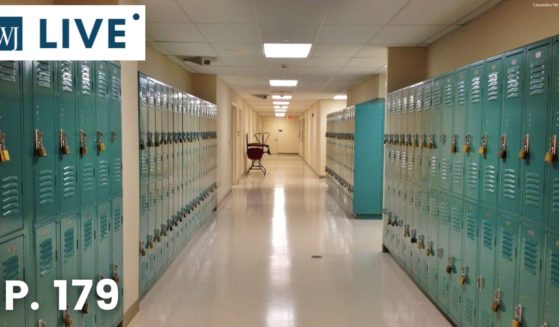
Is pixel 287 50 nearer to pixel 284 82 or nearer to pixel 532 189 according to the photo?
pixel 284 82

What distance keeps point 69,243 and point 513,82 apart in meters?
2.65

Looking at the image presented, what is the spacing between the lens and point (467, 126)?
3.23 m

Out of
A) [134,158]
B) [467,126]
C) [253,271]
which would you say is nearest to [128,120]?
[134,158]

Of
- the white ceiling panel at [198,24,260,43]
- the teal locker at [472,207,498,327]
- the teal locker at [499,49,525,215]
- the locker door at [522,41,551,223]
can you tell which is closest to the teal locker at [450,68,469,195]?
the teal locker at [472,207,498,327]

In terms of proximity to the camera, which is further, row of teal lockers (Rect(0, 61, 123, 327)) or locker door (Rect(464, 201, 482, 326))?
locker door (Rect(464, 201, 482, 326))

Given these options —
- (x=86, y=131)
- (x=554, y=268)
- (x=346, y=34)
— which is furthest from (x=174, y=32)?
(x=554, y=268)

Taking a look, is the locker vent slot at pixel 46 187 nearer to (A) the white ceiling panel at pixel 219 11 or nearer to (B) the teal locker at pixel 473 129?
(A) the white ceiling panel at pixel 219 11

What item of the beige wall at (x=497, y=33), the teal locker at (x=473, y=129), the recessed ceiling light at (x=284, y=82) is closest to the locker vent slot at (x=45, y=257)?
the teal locker at (x=473, y=129)

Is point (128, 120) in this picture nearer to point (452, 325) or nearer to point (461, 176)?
point (461, 176)

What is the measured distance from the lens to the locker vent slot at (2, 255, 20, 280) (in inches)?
77.4

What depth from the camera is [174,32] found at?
506cm

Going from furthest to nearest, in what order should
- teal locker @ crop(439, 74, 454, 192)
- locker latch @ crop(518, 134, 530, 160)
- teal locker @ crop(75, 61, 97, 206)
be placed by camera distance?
teal locker @ crop(439, 74, 454, 192)
teal locker @ crop(75, 61, 97, 206)
locker latch @ crop(518, 134, 530, 160)

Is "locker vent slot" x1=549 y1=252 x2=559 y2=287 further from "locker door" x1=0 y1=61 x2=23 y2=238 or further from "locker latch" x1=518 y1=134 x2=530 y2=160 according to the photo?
"locker door" x1=0 y1=61 x2=23 y2=238

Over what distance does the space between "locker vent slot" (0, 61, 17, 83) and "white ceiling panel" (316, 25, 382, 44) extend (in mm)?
3362
